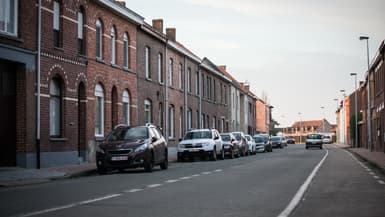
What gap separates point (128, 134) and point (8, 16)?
6.00 m

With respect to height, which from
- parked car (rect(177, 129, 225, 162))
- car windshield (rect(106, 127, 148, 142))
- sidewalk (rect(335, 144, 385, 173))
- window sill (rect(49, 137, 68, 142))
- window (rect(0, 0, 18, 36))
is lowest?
sidewalk (rect(335, 144, 385, 173))

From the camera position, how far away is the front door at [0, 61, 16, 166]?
2167 cm

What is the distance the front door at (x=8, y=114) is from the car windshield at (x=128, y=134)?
3.41 metres

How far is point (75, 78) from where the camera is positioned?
26578 millimetres

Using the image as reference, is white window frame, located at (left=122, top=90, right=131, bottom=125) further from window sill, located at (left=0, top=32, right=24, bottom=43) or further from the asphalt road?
the asphalt road

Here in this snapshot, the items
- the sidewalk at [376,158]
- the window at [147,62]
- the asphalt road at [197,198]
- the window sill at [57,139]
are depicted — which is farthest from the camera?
the window at [147,62]

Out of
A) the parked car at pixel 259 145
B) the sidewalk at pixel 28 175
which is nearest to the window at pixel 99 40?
the sidewalk at pixel 28 175

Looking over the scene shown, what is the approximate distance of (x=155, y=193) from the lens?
13250mm

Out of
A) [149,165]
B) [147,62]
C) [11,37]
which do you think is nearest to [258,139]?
[147,62]

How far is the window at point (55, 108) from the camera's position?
24.9 m

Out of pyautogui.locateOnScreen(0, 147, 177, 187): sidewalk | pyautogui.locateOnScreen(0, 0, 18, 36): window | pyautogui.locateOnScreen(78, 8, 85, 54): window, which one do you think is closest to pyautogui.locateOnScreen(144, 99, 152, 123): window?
pyautogui.locateOnScreen(78, 8, 85, 54): window

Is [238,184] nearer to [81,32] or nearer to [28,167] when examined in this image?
[28,167]

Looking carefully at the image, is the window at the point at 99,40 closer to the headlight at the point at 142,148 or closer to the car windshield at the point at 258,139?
the headlight at the point at 142,148

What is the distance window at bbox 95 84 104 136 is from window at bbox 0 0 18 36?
7.91m
